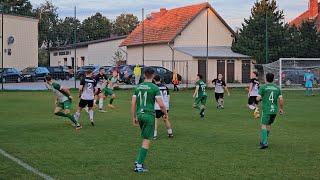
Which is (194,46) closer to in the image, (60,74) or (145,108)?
(60,74)

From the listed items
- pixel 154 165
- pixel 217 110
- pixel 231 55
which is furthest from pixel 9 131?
pixel 231 55

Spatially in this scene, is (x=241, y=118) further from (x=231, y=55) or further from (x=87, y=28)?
(x=87, y=28)

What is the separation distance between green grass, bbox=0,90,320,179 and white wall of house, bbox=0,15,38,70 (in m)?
39.0

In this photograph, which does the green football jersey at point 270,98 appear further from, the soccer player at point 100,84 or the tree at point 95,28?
the tree at point 95,28

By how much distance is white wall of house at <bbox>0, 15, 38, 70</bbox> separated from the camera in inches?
2273

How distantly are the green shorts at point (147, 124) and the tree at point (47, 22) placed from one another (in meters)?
90.2

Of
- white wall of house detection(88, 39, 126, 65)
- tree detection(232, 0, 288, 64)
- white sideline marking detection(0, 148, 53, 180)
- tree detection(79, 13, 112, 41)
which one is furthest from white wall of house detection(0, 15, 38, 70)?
white sideline marking detection(0, 148, 53, 180)

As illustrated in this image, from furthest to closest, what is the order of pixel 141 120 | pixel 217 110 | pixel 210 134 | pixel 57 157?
pixel 217 110, pixel 210 134, pixel 57 157, pixel 141 120

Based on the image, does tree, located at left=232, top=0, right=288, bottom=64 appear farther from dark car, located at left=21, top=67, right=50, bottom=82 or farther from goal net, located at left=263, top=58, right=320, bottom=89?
dark car, located at left=21, top=67, right=50, bottom=82

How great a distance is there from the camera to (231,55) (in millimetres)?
55312

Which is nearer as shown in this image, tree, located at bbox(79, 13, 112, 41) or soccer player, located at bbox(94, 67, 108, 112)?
soccer player, located at bbox(94, 67, 108, 112)

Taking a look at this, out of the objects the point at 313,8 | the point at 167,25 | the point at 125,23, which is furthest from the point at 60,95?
the point at 125,23

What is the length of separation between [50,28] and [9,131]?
303ft

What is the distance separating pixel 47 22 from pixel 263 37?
62538 millimetres
